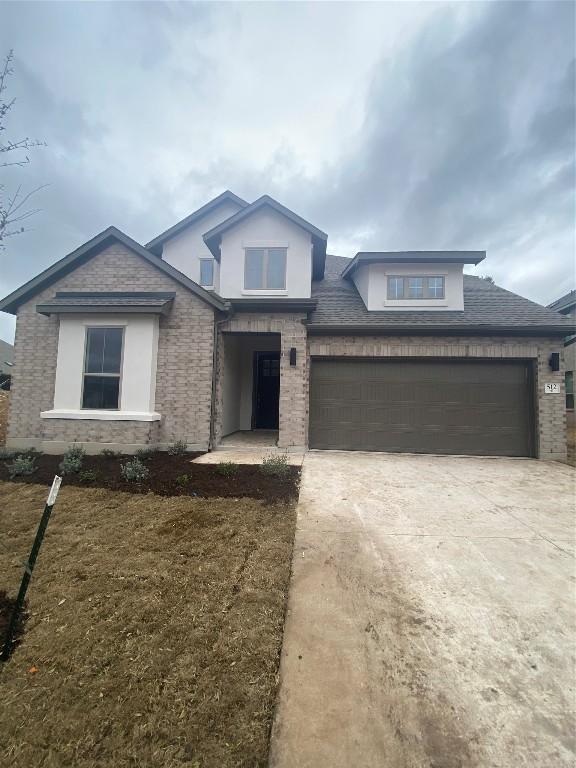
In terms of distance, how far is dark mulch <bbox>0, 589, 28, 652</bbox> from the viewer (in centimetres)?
226

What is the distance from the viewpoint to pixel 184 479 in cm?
579

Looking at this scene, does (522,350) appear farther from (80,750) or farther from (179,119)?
(179,119)

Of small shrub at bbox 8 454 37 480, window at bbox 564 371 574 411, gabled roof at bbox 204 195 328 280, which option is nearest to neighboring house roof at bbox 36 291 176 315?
gabled roof at bbox 204 195 328 280

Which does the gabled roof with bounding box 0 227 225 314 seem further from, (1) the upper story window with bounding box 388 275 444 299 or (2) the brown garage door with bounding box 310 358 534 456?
(1) the upper story window with bounding box 388 275 444 299

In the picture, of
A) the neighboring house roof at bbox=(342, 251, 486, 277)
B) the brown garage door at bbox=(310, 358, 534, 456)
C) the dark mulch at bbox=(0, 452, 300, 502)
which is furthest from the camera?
the neighboring house roof at bbox=(342, 251, 486, 277)

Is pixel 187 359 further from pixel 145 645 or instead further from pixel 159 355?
pixel 145 645

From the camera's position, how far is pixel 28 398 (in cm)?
846

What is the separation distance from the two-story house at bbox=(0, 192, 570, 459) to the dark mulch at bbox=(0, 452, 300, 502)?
1339 mm

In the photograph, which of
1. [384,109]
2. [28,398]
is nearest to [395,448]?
[28,398]

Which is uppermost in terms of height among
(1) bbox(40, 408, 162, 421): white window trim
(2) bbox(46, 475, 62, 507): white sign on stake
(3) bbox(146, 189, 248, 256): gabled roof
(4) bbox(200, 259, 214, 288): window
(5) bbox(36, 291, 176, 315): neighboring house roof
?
(3) bbox(146, 189, 248, 256): gabled roof

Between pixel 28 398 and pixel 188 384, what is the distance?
431 centimetres

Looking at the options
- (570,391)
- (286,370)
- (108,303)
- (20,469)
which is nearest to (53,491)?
(20,469)

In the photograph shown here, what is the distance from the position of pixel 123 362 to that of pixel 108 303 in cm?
163

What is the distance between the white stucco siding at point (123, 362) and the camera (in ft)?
Result: 26.5
